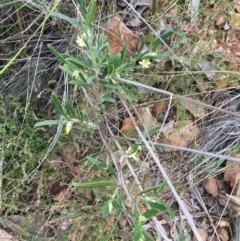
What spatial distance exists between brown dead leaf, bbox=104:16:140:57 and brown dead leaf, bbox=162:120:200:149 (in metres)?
0.33

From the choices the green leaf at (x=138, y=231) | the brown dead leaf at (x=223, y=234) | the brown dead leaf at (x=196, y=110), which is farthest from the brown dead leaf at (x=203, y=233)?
the green leaf at (x=138, y=231)

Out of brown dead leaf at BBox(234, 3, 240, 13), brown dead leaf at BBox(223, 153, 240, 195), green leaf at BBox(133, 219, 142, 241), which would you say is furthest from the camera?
brown dead leaf at BBox(234, 3, 240, 13)

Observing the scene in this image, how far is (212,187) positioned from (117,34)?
0.66 metres

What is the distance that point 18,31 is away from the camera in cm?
168

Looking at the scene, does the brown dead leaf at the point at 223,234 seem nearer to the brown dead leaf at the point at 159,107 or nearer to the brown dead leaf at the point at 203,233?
the brown dead leaf at the point at 203,233

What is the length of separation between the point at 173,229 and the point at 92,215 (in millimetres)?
298

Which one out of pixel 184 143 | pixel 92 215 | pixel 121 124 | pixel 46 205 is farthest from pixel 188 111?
pixel 46 205

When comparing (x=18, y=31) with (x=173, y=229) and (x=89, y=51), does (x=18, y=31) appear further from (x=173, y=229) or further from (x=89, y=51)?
(x=173, y=229)

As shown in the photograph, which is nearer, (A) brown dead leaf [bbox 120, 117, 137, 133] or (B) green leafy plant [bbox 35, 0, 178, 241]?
(B) green leafy plant [bbox 35, 0, 178, 241]

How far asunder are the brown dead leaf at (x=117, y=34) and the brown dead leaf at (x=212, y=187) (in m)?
0.55

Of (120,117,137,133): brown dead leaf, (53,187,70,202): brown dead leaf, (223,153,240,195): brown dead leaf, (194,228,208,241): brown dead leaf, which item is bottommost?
(194,228,208,241): brown dead leaf

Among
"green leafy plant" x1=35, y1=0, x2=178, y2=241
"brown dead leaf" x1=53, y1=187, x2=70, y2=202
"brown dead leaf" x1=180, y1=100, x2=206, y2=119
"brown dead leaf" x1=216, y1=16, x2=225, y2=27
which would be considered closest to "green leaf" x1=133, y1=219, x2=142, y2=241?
"green leafy plant" x1=35, y1=0, x2=178, y2=241

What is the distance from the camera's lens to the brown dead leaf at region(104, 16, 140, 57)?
5.41 feet

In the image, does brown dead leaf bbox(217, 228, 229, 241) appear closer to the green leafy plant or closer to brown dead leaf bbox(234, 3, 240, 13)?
the green leafy plant
